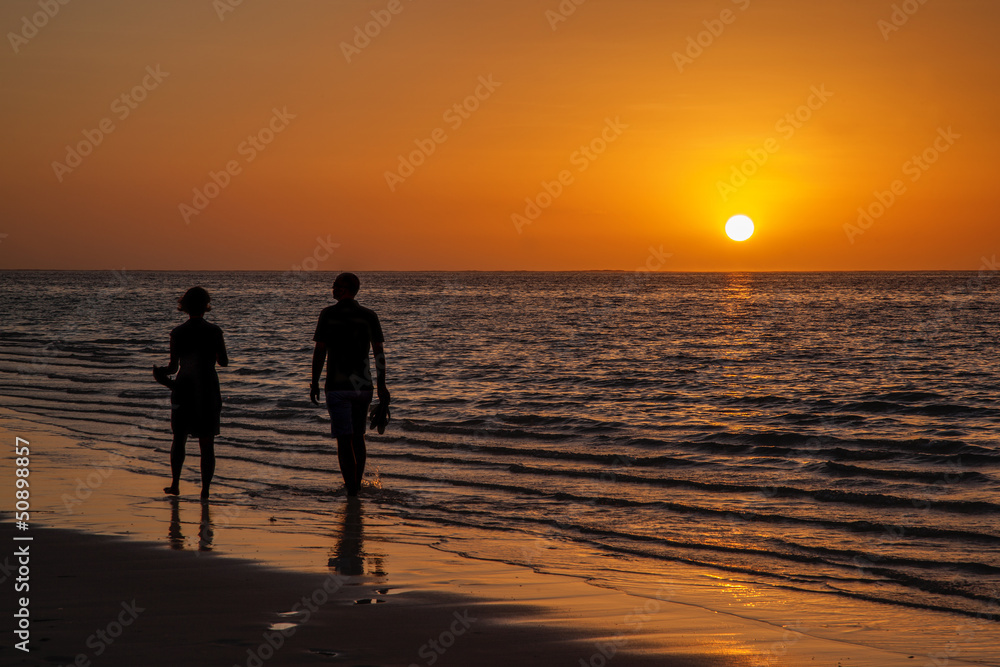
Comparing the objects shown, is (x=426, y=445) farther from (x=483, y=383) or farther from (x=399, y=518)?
(x=483, y=383)

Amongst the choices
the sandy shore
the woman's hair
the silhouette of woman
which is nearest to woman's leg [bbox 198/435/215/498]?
the silhouette of woman

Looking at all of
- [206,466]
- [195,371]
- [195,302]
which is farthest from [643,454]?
[195,302]

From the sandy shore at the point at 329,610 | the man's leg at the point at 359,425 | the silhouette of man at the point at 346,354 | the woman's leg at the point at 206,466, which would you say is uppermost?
the silhouette of man at the point at 346,354

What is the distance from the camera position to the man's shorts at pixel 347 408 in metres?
8.45

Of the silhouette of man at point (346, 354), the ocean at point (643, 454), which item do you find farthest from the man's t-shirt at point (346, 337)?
the ocean at point (643, 454)

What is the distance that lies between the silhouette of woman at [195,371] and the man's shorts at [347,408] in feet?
3.39

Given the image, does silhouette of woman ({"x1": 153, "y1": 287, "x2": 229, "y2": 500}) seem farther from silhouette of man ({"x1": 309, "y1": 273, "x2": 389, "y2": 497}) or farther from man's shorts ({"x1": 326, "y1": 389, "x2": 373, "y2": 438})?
man's shorts ({"x1": 326, "y1": 389, "x2": 373, "y2": 438})

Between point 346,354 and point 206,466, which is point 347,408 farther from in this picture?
point 206,466

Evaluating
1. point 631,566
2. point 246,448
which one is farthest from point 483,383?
point 631,566

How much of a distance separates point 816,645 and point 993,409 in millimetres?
14700

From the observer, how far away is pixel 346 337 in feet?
27.4

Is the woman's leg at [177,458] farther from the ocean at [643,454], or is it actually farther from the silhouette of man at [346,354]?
the silhouette of man at [346,354]

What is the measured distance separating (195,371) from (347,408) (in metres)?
1.41

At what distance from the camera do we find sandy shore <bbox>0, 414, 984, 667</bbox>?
4.32 m
